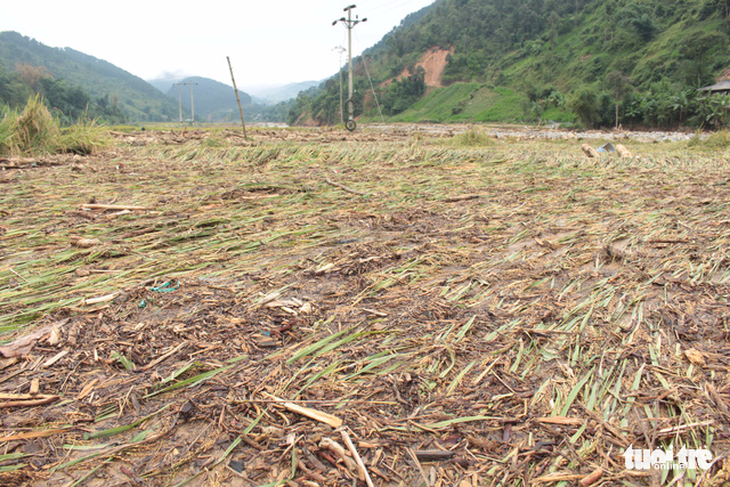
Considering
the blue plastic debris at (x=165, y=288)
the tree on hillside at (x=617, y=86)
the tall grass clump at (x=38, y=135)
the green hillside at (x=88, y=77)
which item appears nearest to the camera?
the blue plastic debris at (x=165, y=288)

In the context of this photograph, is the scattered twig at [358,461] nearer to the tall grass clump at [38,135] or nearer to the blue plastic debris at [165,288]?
the blue plastic debris at [165,288]

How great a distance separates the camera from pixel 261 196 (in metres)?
4.65

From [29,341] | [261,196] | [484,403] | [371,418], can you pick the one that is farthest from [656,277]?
[261,196]

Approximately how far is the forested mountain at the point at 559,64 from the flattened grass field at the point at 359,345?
32.0 meters


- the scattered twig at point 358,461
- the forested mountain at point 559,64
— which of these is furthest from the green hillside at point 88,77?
the scattered twig at point 358,461

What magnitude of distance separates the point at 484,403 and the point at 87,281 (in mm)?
2364

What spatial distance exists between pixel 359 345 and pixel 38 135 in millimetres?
8906

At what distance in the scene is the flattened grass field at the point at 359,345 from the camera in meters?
1.29

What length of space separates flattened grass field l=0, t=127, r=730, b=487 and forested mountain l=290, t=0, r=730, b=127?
31959 millimetres

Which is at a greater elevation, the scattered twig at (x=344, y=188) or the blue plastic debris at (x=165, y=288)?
the scattered twig at (x=344, y=188)

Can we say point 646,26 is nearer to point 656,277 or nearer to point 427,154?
point 427,154

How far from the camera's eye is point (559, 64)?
5575 centimetres

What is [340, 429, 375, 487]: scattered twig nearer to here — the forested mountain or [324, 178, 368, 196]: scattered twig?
[324, 178, 368, 196]: scattered twig

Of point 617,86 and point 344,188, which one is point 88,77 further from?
point 344,188
